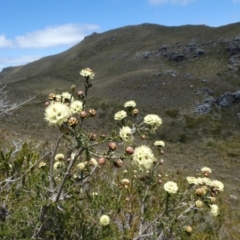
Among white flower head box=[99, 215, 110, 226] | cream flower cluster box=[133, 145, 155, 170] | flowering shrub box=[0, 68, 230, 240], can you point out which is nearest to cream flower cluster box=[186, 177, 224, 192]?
flowering shrub box=[0, 68, 230, 240]

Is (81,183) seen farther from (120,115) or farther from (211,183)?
(211,183)

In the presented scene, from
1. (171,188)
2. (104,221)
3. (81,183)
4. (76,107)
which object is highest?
(76,107)

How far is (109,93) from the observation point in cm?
5866

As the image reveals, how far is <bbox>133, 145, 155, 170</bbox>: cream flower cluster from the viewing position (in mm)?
3867

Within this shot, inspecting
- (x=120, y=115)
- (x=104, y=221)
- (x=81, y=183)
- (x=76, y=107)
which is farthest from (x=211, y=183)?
(x=76, y=107)

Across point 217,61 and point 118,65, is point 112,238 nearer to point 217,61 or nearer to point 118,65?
point 217,61

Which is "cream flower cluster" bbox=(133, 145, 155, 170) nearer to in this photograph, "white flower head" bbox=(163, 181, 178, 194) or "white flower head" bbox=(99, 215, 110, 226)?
"white flower head" bbox=(163, 181, 178, 194)

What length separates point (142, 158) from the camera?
3893 mm

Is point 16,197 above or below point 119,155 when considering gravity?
below

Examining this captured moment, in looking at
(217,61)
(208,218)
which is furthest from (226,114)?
(208,218)

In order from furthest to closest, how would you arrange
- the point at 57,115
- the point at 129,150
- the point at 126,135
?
the point at 126,135
the point at 129,150
the point at 57,115

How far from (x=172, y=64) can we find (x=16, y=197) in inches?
2946

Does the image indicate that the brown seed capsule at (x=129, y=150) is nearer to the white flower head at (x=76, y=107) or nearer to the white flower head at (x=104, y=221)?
the white flower head at (x=76, y=107)

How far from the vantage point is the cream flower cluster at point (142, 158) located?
152 inches
